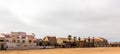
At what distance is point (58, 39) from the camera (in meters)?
120

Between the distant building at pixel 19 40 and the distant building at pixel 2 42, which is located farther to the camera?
the distant building at pixel 19 40

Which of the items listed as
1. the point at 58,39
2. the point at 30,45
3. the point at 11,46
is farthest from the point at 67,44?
the point at 11,46

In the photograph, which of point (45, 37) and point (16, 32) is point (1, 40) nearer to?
point (16, 32)

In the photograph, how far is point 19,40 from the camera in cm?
8738

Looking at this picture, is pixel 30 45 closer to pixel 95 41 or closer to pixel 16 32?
pixel 16 32

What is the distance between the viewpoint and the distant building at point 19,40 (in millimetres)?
83125

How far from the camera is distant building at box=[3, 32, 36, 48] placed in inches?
3273

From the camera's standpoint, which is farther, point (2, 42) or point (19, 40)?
point (19, 40)

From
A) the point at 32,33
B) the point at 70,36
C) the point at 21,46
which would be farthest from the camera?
the point at 70,36

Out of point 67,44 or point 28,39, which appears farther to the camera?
point 67,44

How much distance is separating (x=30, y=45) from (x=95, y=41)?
62173mm

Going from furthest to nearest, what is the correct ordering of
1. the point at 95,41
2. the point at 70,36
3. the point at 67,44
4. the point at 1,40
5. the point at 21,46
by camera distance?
1. the point at 95,41
2. the point at 70,36
3. the point at 67,44
4. the point at 21,46
5. the point at 1,40

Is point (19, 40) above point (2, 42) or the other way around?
above

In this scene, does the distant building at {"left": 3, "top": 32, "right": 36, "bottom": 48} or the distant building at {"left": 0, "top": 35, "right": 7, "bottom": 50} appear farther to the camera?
the distant building at {"left": 3, "top": 32, "right": 36, "bottom": 48}
